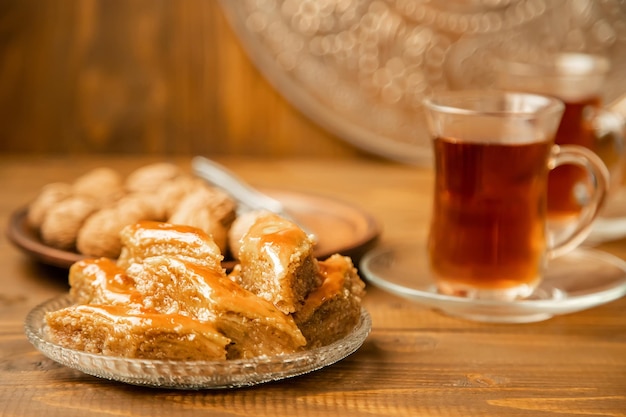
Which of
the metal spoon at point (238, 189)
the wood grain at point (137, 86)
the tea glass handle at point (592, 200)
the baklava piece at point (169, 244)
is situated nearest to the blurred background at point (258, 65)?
the wood grain at point (137, 86)

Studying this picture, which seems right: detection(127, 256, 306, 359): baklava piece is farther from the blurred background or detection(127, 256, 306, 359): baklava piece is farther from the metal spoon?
the blurred background

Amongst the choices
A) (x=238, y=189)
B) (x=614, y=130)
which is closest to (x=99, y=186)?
(x=238, y=189)

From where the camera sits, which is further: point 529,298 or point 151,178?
point 151,178

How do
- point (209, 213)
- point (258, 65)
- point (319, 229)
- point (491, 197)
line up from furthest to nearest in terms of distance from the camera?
point (258, 65) → point (319, 229) → point (209, 213) → point (491, 197)

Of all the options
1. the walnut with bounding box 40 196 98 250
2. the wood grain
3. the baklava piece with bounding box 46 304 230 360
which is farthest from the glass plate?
the wood grain

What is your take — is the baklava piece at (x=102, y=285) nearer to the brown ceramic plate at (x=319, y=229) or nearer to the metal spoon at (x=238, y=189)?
the brown ceramic plate at (x=319, y=229)

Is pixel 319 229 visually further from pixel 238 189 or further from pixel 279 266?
pixel 279 266
